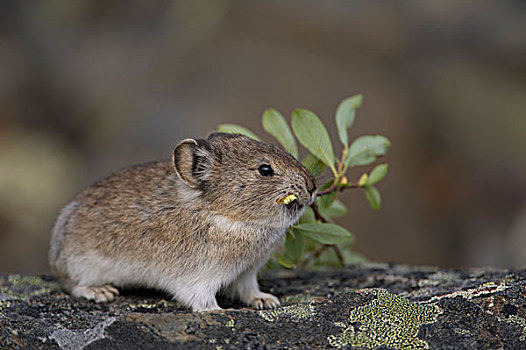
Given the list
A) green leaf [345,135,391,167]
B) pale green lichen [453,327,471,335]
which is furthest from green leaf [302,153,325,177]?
pale green lichen [453,327,471,335]

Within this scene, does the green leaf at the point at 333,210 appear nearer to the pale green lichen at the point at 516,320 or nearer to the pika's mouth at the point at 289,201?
the pika's mouth at the point at 289,201

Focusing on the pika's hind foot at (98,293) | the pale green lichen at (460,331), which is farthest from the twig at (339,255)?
the pale green lichen at (460,331)

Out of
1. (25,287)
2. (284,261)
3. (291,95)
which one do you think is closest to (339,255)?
(284,261)

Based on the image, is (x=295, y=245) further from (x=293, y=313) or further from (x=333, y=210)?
(x=293, y=313)

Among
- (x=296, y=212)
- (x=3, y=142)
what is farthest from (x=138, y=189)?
(x=3, y=142)

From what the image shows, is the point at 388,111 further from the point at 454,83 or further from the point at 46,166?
the point at 46,166
